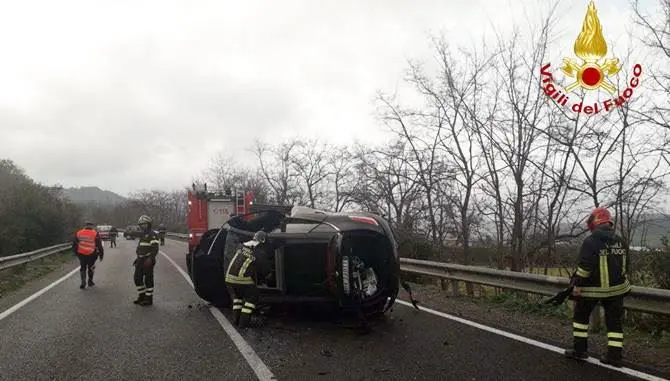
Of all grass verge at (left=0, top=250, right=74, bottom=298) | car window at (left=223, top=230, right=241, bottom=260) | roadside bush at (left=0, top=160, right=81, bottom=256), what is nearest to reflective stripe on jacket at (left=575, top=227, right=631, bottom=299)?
car window at (left=223, top=230, right=241, bottom=260)

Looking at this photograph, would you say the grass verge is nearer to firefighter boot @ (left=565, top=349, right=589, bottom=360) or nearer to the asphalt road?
the asphalt road

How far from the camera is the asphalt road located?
4.77m

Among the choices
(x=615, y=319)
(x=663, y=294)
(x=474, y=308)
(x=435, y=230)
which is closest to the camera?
(x=615, y=319)

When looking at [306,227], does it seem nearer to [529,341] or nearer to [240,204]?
[529,341]

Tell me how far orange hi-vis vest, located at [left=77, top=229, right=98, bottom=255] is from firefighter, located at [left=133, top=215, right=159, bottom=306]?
3.19 meters

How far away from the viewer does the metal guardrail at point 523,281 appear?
5.71m

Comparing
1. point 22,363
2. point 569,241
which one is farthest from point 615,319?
point 569,241

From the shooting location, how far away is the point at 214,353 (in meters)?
5.58

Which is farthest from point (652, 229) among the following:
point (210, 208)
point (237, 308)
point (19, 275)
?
point (19, 275)

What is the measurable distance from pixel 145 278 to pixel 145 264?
290 mm

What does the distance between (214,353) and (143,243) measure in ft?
15.9

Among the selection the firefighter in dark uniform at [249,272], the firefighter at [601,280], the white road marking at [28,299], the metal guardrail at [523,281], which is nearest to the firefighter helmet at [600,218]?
the firefighter at [601,280]

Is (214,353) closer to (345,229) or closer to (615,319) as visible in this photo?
(345,229)

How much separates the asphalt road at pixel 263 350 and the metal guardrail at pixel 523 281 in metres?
1.47
